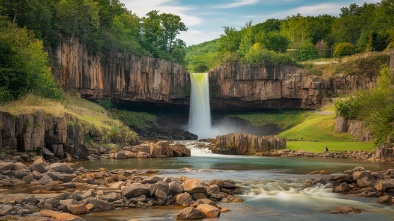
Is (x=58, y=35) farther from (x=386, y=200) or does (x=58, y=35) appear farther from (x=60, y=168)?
(x=386, y=200)

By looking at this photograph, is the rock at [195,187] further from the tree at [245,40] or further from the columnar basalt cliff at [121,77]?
the tree at [245,40]

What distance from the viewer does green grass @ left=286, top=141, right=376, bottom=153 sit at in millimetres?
63750

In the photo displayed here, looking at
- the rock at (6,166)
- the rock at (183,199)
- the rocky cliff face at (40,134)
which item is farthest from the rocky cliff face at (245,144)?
the rock at (183,199)

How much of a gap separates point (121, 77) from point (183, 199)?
69.9 m

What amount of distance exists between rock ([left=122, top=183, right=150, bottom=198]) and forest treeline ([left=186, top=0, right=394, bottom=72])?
79.2m

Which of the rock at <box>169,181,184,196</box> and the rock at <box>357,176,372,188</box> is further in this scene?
the rock at <box>357,176,372,188</box>

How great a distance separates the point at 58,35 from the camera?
263ft

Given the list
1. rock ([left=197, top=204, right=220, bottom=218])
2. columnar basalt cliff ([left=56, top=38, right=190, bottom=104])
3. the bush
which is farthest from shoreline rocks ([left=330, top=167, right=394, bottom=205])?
the bush

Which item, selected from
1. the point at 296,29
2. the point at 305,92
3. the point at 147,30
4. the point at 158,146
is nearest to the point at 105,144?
the point at 158,146

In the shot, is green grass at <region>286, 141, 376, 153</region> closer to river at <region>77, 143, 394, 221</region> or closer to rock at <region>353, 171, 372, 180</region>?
river at <region>77, 143, 394, 221</region>

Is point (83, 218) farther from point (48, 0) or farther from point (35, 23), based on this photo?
point (48, 0)

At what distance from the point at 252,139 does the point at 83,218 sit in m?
47.1

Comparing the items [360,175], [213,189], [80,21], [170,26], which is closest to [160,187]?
[213,189]

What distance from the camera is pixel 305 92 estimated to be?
328 feet
